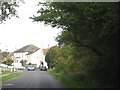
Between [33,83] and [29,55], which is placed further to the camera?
[29,55]

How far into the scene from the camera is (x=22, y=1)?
24.0m

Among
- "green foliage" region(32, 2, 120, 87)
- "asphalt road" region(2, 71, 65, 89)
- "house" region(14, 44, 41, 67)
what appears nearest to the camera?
"green foliage" region(32, 2, 120, 87)

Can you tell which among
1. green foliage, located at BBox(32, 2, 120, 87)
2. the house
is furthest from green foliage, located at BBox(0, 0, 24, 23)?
the house

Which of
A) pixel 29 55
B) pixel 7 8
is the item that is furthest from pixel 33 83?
pixel 29 55

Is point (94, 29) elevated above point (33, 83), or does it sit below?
above

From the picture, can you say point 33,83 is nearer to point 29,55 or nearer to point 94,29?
point 94,29

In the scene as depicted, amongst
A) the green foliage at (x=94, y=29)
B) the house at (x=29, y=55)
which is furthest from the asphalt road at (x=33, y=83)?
the house at (x=29, y=55)

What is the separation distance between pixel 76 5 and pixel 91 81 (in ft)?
24.4

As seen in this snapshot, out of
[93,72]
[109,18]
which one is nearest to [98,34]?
[109,18]

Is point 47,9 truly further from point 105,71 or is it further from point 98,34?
point 105,71

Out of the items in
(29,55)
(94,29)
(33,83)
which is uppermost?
(29,55)

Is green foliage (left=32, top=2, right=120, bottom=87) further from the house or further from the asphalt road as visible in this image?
the house

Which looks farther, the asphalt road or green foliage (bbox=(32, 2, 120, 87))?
the asphalt road

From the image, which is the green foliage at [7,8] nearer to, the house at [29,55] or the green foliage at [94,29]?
the green foliage at [94,29]
